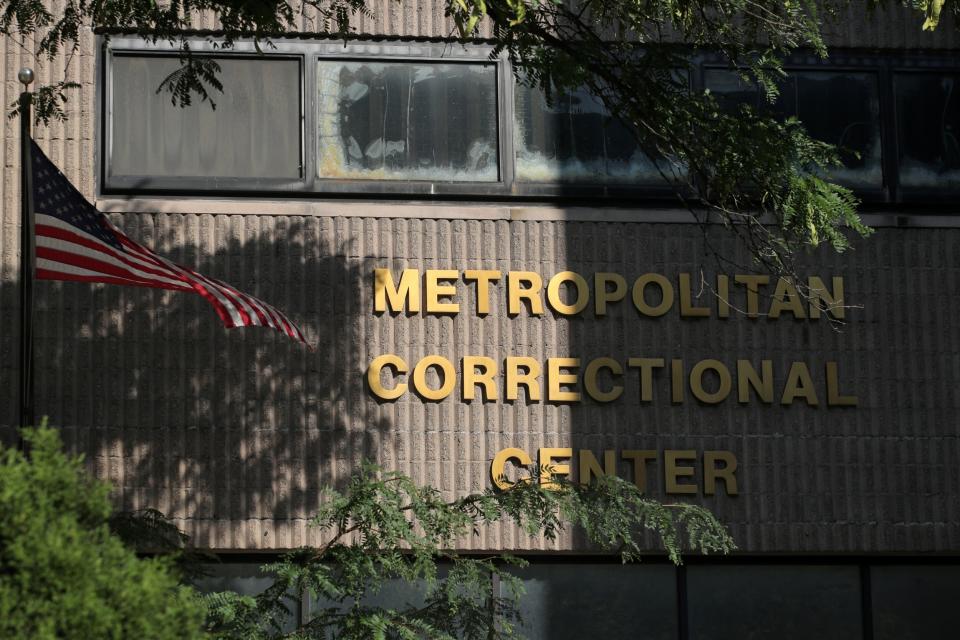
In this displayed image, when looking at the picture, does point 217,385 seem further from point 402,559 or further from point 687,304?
point 687,304

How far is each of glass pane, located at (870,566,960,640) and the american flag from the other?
208 inches

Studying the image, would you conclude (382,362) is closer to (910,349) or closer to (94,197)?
(94,197)

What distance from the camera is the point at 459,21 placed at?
856 centimetres

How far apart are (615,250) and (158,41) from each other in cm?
387

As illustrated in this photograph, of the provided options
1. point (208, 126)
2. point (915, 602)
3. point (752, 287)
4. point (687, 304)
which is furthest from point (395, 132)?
point (915, 602)

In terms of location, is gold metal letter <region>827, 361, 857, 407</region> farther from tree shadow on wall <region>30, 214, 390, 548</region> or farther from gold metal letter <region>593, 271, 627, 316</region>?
tree shadow on wall <region>30, 214, 390, 548</region>

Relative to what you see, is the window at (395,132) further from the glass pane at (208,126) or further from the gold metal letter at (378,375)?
the gold metal letter at (378,375)

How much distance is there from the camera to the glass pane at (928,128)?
12828 millimetres

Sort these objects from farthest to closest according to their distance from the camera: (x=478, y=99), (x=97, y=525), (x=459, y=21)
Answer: (x=478, y=99), (x=459, y=21), (x=97, y=525)

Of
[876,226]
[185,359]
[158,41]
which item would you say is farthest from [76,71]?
[876,226]

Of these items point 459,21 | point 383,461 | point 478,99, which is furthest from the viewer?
point 478,99

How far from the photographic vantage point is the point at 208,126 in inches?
481

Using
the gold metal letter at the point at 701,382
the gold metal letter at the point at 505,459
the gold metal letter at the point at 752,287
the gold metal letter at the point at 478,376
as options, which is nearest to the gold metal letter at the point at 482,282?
the gold metal letter at the point at 478,376

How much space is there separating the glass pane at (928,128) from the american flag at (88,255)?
5.67m
